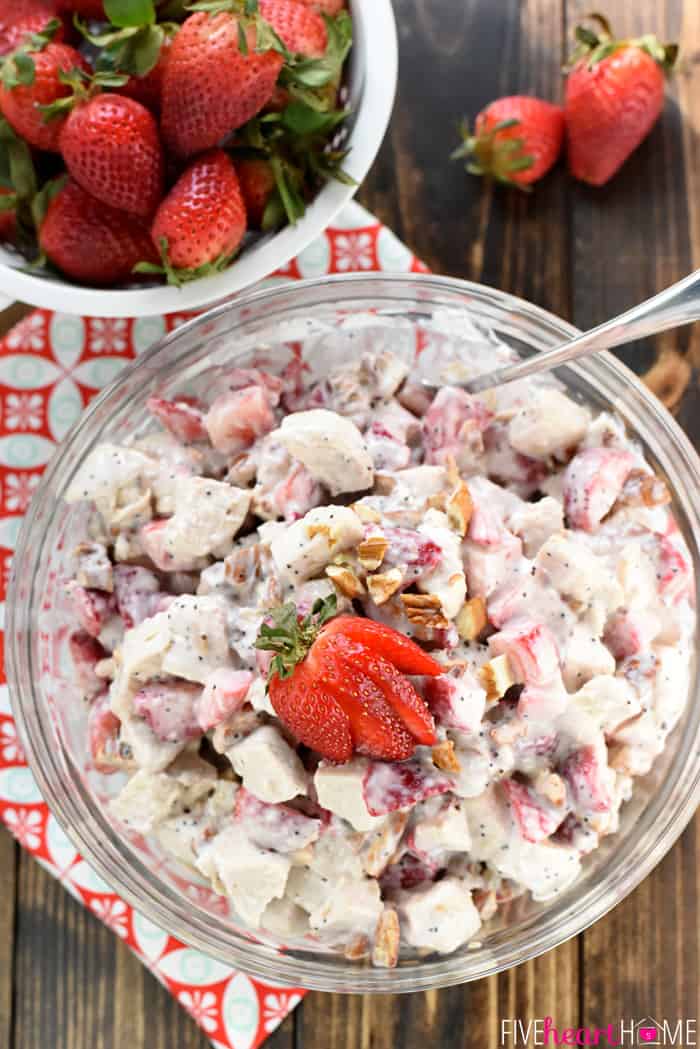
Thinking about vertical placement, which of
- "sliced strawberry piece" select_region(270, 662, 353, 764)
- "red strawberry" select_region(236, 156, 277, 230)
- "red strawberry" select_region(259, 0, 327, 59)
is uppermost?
"red strawberry" select_region(259, 0, 327, 59)

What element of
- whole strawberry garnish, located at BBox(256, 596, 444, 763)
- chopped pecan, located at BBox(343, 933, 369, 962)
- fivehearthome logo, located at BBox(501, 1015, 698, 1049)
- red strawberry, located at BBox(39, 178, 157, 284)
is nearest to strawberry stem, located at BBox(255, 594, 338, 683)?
whole strawberry garnish, located at BBox(256, 596, 444, 763)

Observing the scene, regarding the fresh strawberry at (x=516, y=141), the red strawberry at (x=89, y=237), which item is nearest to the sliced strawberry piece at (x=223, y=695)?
the red strawberry at (x=89, y=237)

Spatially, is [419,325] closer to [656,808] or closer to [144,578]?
[144,578]

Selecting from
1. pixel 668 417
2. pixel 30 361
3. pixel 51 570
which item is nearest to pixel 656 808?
pixel 668 417

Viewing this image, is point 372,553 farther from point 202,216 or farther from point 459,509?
point 202,216

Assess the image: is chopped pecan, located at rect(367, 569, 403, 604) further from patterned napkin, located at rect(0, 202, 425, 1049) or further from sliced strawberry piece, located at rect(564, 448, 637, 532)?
patterned napkin, located at rect(0, 202, 425, 1049)

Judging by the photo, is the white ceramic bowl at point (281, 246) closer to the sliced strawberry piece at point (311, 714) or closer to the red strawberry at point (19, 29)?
the red strawberry at point (19, 29)
